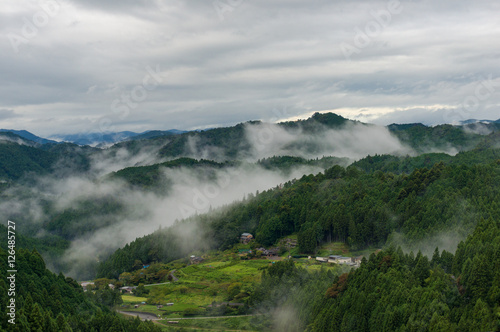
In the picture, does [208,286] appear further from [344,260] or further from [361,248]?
[361,248]

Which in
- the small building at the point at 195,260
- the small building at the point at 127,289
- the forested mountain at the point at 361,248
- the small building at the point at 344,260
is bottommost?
the small building at the point at 127,289

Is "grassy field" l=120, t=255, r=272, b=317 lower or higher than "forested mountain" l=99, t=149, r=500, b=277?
lower

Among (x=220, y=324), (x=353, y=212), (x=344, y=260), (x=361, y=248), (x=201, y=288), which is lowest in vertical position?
(x=220, y=324)

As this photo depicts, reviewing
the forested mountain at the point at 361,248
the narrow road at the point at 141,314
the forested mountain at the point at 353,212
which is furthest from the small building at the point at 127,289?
the forested mountain at the point at 353,212

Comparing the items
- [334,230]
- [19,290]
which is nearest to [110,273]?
[334,230]

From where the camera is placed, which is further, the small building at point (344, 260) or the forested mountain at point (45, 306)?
the small building at point (344, 260)

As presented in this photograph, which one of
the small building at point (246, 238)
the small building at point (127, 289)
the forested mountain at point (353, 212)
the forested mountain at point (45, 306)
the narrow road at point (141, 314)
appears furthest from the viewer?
the small building at point (246, 238)

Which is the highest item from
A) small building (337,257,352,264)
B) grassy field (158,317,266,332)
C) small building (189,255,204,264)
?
small building (337,257,352,264)

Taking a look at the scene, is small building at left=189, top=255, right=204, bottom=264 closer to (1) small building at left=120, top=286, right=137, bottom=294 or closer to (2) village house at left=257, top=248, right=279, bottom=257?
(2) village house at left=257, top=248, right=279, bottom=257

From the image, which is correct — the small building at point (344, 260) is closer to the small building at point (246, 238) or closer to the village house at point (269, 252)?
the village house at point (269, 252)

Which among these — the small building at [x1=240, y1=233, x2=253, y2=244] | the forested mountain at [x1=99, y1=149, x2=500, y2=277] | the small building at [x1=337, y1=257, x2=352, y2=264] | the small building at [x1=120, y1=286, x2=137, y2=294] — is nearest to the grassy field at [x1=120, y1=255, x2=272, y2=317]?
the small building at [x1=120, y1=286, x2=137, y2=294]

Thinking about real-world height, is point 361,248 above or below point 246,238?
above

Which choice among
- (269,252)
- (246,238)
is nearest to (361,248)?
(269,252)
